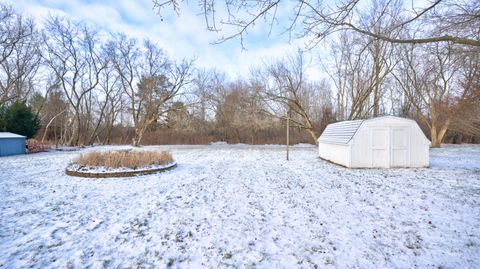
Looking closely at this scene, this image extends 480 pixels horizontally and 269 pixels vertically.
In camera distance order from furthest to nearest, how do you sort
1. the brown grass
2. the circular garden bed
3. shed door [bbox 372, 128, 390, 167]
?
shed door [bbox 372, 128, 390, 167], the brown grass, the circular garden bed

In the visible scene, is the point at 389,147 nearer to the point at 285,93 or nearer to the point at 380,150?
the point at 380,150

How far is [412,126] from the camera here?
9.67 meters

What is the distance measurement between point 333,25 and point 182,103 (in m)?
22.1

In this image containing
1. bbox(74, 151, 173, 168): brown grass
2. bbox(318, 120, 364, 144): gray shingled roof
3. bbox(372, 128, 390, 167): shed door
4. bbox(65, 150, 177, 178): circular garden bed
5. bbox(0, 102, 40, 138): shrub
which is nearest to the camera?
bbox(65, 150, 177, 178): circular garden bed

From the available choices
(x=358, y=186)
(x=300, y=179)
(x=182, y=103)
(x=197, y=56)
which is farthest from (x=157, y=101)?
(x=358, y=186)

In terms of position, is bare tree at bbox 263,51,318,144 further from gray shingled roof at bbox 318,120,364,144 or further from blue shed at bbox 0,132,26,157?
blue shed at bbox 0,132,26,157

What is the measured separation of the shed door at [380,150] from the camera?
972 cm

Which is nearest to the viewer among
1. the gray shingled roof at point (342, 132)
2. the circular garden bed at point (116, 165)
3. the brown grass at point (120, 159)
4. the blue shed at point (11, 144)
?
the circular garden bed at point (116, 165)

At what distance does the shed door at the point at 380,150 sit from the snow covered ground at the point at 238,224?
3.07m

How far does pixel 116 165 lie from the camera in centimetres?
791

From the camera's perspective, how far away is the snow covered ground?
110 inches

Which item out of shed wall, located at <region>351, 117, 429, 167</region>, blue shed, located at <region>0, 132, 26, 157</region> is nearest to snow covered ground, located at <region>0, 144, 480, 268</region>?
shed wall, located at <region>351, 117, 429, 167</region>

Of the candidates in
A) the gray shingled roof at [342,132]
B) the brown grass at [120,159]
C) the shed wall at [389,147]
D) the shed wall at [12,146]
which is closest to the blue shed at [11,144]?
the shed wall at [12,146]

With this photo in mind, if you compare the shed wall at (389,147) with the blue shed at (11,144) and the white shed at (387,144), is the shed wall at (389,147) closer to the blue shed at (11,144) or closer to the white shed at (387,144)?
the white shed at (387,144)
